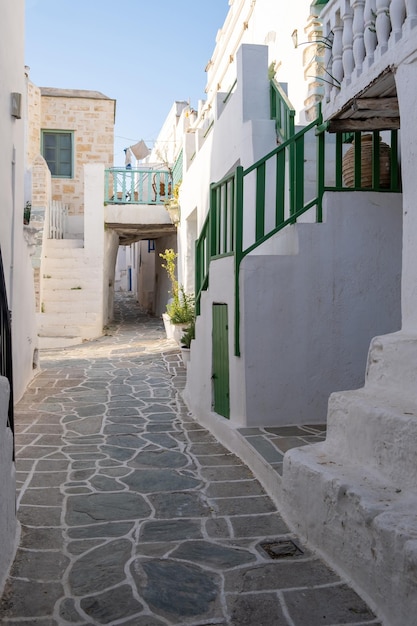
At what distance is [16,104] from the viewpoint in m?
7.32

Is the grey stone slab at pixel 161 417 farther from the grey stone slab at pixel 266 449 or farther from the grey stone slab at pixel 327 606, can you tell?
the grey stone slab at pixel 327 606

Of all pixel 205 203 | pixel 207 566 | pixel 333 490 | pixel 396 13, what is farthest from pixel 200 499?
pixel 205 203

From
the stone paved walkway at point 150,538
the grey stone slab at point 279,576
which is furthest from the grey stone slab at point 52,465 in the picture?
the grey stone slab at point 279,576

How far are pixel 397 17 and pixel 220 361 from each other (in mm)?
3513

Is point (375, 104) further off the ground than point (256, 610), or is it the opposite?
point (375, 104)

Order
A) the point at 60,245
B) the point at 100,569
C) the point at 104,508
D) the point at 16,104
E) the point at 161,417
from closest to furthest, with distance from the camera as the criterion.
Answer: the point at 100,569, the point at 104,508, the point at 161,417, the point at 16,104, the point at 60,245

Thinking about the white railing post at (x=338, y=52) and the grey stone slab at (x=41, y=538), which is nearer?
the grey stone slab at (x=41, y=538)

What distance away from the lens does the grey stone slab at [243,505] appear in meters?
3.97

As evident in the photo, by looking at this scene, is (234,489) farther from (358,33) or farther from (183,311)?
(183,311)

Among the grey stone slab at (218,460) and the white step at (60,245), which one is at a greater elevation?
the white step at (60,245)

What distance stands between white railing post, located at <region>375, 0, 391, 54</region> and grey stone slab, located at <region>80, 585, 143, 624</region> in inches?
144

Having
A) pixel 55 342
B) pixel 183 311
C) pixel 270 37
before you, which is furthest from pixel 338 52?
pixel 55 342

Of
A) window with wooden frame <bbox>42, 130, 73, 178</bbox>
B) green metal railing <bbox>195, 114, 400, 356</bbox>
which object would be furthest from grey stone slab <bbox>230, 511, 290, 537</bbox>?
window with wooden frame <bbox>42, 130, 73, 178</bbox>

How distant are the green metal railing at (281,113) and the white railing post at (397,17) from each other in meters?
3.03
